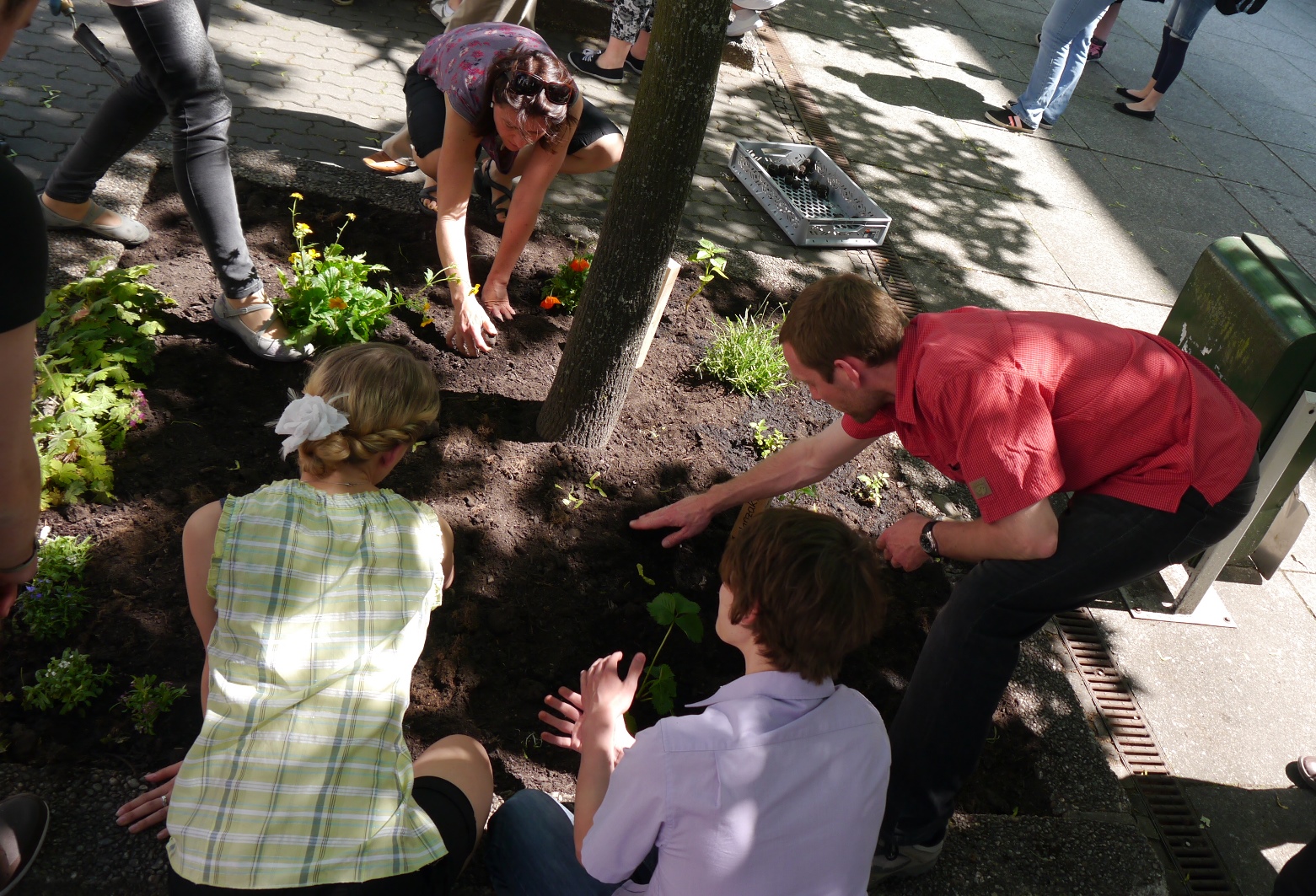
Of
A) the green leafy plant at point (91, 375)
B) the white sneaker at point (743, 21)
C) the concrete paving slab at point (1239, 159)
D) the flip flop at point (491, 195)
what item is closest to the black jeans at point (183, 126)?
the green leafy plant at point (91, 375)

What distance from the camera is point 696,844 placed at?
4.99ft

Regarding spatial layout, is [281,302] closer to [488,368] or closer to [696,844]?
[488,368]

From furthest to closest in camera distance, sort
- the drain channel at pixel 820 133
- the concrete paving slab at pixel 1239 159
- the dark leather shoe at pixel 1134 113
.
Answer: the dark leather shoe at pixel 1134 113 → the concrete paving slab at pixel 1239 159 → the drain channel at pixel 820 133

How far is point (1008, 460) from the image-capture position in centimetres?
197

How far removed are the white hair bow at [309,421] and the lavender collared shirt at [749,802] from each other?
845mm

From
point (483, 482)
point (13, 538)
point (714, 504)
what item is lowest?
point (483, 482)

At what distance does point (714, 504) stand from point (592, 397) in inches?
23.5

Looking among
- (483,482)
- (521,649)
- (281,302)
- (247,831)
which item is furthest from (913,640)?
(281,302)

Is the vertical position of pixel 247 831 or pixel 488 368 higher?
pixel 247 831

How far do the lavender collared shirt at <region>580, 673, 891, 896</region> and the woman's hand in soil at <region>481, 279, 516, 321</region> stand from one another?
2.38m

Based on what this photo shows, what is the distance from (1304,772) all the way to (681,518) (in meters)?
2.22

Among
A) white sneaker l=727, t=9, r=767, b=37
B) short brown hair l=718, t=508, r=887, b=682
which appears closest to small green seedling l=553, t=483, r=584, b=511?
short brown hair l=718, t=508, r=887, b=682

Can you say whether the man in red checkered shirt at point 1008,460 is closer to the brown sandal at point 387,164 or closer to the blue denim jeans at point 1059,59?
the brown sandal at point 387,164

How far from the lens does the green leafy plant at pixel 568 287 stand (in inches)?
148
